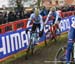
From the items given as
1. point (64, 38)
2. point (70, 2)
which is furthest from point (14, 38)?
point (70, 2)

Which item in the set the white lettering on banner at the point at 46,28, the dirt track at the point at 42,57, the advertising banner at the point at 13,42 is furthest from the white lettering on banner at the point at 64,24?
the advertising banner at the point at 13,42

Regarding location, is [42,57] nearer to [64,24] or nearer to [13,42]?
[13,42]

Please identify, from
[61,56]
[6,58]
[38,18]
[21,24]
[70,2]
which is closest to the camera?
[61,56]

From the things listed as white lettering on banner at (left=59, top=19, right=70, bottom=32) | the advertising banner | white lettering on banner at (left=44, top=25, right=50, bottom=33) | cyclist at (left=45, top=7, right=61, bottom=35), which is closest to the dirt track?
the advertising banner

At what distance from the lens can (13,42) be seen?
12.4m

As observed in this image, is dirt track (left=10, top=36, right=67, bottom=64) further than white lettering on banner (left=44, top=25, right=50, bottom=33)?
No

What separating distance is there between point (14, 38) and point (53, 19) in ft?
18.9

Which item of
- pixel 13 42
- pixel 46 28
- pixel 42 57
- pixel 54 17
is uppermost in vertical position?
pixel 54 17

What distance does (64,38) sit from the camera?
19203mm

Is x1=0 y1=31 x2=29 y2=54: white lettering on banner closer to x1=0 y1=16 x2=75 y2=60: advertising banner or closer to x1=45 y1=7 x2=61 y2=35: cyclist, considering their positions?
x1=0 y1=16 x2=75 y2=60: advertising banner

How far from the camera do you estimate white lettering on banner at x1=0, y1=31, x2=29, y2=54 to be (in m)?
11.8

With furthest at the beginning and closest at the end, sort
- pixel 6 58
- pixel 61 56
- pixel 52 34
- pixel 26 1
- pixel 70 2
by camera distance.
→ pixel 70 2 < pixel 26 1 < pixel 52 34 < pixel 6 58 < pixel 61 56

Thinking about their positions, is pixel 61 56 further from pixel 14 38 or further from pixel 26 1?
pixel 26 1

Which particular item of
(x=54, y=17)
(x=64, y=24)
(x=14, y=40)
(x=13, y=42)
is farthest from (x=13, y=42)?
(x=64, y=24)
